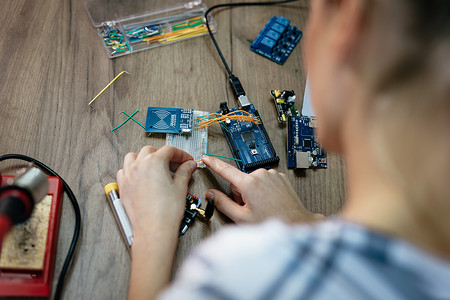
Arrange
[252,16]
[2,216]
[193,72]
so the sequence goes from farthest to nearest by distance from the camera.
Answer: [252,16]
[193,72]
[2,216]

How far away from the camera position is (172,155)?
100 centimetres

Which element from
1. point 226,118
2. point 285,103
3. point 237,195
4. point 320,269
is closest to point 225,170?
point 237,195

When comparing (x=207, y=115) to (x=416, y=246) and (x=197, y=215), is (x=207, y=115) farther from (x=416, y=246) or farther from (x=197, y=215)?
(x=416, y=246)

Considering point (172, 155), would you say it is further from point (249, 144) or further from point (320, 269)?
point (320, 269)

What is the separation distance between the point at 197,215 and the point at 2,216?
46cm

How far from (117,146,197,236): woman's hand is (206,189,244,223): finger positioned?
0.08 m

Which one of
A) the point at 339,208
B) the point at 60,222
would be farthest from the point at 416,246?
the point at 60,222

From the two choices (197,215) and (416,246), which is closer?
(416,246)

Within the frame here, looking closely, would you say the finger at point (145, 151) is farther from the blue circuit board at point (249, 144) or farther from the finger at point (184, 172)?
the blue circuit board at point (249, 144)

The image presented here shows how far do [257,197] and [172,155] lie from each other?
0.25 meters

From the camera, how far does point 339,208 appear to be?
3.52 ft

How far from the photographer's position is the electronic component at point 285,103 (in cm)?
117

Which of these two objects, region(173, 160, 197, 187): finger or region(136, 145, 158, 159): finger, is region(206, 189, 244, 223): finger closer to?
region(173, 160, 197, 187): finger

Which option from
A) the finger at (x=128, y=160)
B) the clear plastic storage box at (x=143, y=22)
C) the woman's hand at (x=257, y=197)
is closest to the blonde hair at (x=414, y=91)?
the woman's hand at (x=257, y=197)
